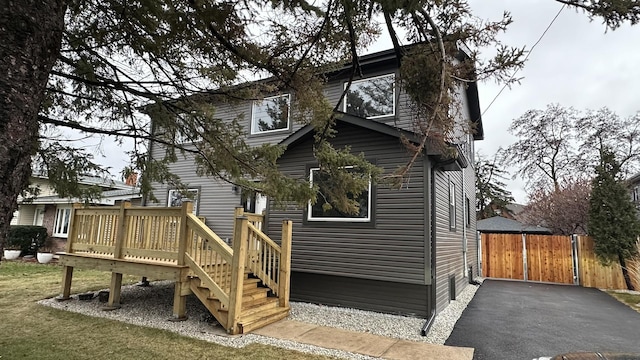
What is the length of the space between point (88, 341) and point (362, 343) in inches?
157

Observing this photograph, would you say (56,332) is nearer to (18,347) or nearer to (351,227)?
(18,347)

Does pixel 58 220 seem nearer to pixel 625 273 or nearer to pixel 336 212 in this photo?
pixel 336 212

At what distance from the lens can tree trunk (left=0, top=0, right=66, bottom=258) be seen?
2.19 metres

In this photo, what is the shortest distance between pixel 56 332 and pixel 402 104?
794 cm

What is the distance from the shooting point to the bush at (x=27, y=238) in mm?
14719

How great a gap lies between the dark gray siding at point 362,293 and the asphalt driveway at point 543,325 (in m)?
0.86

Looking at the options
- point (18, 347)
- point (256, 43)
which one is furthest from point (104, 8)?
point (18, 347)

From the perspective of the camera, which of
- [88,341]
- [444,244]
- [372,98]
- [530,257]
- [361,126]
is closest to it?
[88,341]

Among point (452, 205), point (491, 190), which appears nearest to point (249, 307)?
point (452, 205)

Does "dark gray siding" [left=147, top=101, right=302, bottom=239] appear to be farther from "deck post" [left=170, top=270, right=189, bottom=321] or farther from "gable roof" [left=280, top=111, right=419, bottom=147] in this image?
"deck post" [left=170, top=270, right=189, bottom=321]

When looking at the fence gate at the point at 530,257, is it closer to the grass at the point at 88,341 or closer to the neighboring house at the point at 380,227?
the neighboring house at the point at 380,227

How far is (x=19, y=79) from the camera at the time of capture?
2.27 metres

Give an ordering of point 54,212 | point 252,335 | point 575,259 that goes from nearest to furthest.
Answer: point 252,335, point 575,259, point 54,212

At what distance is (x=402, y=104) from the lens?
822 cm
